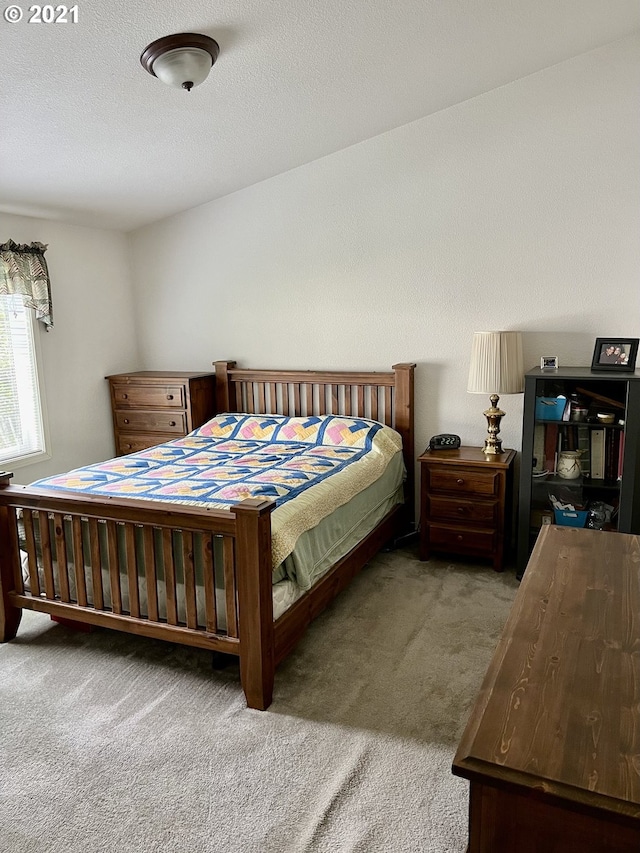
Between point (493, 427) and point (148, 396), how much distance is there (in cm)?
233

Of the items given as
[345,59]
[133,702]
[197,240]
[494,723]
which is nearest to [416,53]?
[345,59]

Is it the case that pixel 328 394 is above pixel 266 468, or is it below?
above

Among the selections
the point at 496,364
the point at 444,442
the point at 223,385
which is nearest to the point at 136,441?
the point at 223,385

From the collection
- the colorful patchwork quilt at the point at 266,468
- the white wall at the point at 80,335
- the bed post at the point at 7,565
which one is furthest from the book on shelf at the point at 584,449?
the white wall at the point at 80,335

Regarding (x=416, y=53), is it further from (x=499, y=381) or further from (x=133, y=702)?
(x=133, y=702)

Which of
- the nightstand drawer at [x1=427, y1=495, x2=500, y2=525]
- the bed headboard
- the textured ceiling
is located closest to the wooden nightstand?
the nightstand drawer at [x1=427, y1=495, x2=500, y2=525]

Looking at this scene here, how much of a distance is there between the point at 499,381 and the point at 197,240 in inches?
93.9

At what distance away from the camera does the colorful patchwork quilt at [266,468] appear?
2.75m

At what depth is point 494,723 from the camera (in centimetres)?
127

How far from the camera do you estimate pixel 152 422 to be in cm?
452

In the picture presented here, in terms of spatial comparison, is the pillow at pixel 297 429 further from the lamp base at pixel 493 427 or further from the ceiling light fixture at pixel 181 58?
the ceiling light fixture at pixel 181 58

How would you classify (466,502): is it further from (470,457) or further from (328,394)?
(328,394)

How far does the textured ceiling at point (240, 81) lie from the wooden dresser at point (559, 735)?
7.32ft

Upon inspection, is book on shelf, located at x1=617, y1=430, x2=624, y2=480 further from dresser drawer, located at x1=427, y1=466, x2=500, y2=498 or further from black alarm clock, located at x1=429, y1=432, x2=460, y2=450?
black alarm clock, located at x1=429, y1=432, x2=460, y2=450
